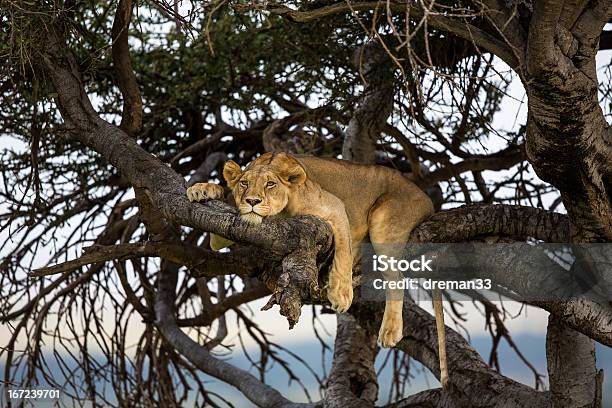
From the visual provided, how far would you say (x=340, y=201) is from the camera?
13.7ft

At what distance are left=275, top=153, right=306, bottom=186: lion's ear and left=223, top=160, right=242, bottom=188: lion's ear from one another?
170mm

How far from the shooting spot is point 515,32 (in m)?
3.81

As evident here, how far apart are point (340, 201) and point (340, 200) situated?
5 centimetres

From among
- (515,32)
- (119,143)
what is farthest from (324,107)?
(515,32)

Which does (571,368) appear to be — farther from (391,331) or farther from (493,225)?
(391,331)

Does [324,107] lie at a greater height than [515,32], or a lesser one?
greater

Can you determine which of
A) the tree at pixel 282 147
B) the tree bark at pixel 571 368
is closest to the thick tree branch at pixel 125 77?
the tree at pixel 282 147

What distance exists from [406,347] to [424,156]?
1.78 metres

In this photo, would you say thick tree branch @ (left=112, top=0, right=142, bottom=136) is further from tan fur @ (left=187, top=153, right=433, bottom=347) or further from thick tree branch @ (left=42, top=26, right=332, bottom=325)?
tan fur @ (left=187, top=153, right=433, bottom=347)

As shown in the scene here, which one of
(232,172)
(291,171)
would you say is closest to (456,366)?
(291,171)

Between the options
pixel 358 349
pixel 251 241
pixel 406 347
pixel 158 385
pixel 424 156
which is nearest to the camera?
pixel 251 241

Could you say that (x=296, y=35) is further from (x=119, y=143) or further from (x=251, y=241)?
(x=251, y=241)

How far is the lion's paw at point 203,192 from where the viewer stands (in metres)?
4.02

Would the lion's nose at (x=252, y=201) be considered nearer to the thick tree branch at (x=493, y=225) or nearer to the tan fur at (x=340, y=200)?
the tan fur at (x=340, y=200)
